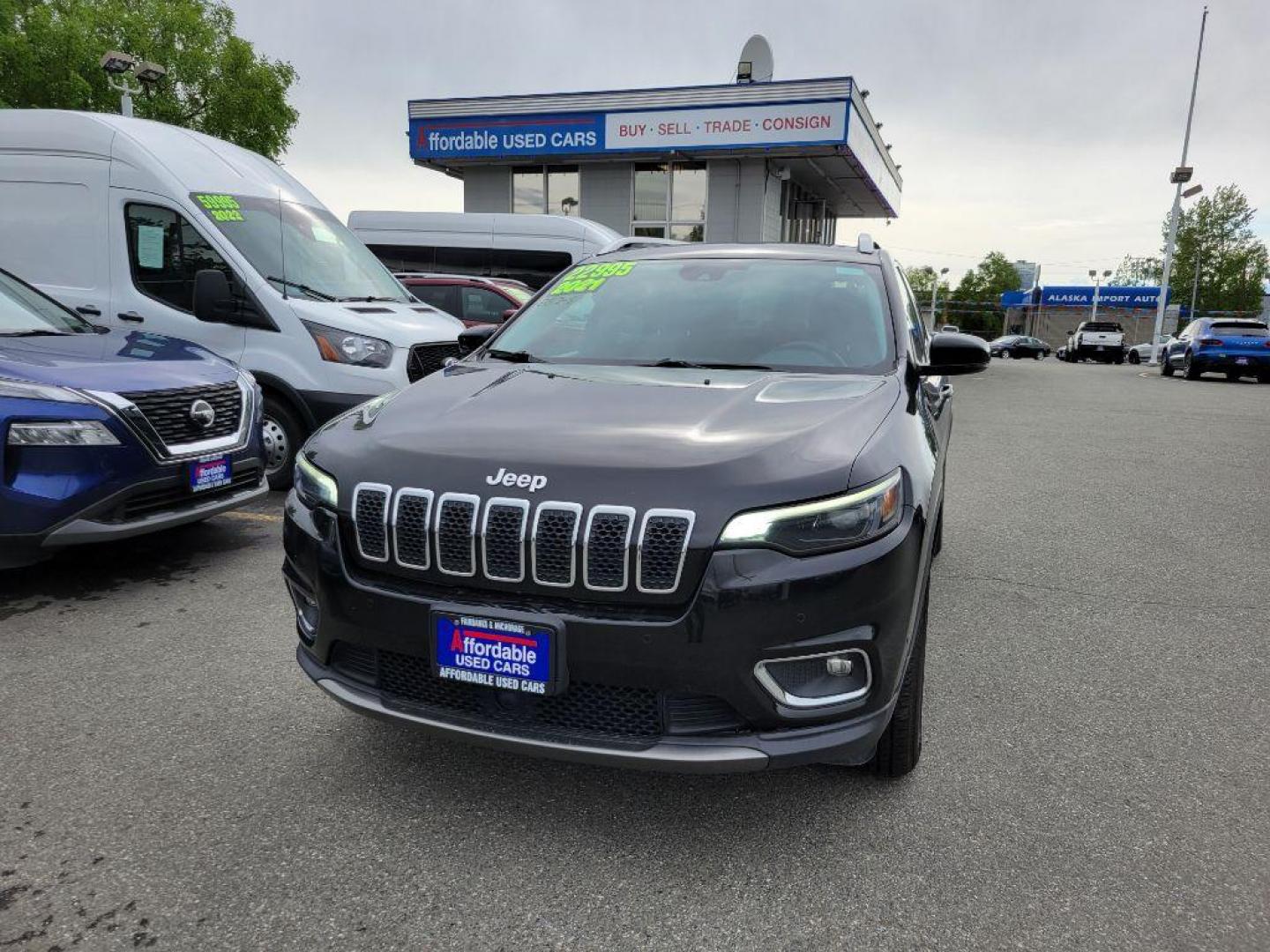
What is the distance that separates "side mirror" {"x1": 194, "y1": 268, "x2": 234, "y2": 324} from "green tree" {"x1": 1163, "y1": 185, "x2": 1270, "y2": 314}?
7616cm

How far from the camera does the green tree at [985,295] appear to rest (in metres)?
84.9

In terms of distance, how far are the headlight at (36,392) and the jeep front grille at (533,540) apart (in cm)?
255

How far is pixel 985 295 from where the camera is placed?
338 feet

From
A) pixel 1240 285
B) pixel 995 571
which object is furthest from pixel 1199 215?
pixel 995 571

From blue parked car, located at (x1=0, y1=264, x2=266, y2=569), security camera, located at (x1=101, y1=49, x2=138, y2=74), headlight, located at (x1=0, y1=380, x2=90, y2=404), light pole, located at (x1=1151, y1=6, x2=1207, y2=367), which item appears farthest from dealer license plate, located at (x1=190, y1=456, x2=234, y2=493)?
light pole, located at (x1=1151, y1=6, x2=1207, y2=367)

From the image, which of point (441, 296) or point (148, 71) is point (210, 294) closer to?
point (441, 296)

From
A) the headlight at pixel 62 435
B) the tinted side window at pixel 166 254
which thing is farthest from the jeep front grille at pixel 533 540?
the tinted side window at pixel 166 254

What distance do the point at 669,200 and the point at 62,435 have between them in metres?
20.5

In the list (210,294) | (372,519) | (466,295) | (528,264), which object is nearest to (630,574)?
(372,519)

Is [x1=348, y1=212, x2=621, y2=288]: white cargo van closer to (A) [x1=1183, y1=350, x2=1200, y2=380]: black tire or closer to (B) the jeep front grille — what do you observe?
(B) the jeep front grille

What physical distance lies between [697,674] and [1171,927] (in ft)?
4.06

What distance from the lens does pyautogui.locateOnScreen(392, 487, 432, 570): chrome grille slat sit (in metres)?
2.09

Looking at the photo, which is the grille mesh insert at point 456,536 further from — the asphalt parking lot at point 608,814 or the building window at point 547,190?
the building window at point 547,190

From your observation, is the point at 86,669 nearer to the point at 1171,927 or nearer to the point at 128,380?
the point at 128,380
